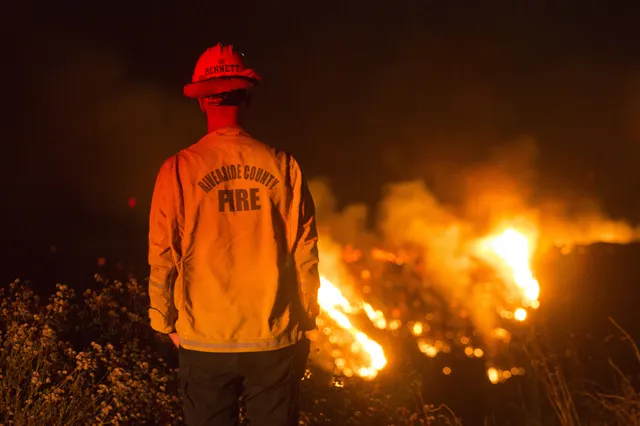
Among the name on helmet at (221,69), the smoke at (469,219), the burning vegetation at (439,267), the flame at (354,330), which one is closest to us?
the name on helmet at (221,69)

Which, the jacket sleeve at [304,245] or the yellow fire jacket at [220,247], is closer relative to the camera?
the yellow fire jacket at [220,247]

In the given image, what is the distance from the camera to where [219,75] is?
2.64m

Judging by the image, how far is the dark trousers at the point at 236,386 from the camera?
8.37 feet

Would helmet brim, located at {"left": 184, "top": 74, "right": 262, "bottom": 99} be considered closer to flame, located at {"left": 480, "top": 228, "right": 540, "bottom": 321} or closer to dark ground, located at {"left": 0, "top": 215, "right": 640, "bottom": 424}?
dark ground, located at {"left": 0, "top": 215, "right": 640, "bottom": 424}

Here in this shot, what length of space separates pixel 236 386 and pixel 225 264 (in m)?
0.56

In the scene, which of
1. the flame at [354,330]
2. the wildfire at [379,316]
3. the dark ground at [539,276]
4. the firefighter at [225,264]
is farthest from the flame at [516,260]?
the firefighter at [225,264]

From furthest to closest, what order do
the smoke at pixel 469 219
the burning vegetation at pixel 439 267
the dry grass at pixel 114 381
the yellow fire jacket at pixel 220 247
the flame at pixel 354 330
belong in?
the smoke at pixel 469 219
the burning vegetation at pixel 439 267
the flame at pixel 354 330
the dry grass at pixel 114 381
the yellow fire jacket at pixel 220 247

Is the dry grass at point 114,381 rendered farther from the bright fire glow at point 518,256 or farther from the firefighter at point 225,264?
the bright fire glow at point 518,256

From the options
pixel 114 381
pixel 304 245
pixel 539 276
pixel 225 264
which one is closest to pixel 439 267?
pixel 539 276

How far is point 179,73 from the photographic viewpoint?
31.0 feet

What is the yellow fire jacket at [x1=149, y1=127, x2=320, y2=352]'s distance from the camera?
99.5 inches

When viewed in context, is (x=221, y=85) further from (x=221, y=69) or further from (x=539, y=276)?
(x=539, y=276)

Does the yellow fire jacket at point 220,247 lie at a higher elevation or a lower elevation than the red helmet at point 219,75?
lower

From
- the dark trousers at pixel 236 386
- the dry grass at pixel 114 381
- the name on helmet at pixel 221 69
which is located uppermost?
the name on helmet at pixel 221 69
